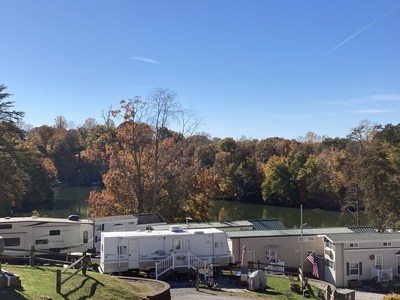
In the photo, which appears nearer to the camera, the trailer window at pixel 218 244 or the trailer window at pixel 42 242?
the trailer window at pixel 218 244

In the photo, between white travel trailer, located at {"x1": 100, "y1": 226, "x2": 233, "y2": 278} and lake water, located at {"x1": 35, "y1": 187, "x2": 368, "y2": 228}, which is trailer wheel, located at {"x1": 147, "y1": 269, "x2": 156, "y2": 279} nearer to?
white travel trailer, located at {"x1": 100, "y1": 226, "x2": 233, "y2": 278}

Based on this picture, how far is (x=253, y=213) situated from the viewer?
76938 mm

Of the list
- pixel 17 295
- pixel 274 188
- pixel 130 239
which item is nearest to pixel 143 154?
pixel 130 239

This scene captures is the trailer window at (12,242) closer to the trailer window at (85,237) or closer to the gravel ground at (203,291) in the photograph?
the trailer window at (85,237)

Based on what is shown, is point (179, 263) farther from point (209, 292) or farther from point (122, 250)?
point (209, 292)

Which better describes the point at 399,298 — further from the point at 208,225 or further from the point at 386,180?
the point at 386,180

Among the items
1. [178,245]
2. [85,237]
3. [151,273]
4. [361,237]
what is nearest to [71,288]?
[151,273]

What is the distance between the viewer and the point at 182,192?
146ft

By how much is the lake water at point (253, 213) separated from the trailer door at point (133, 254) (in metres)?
36.2

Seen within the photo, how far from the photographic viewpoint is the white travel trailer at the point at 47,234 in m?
26.3

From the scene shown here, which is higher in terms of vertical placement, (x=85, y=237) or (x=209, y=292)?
(x=85, y=237)

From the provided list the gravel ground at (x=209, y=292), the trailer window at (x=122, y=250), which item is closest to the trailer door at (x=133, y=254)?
the trailer window at (x=122, y=250)

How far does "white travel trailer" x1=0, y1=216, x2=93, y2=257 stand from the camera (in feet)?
86.4

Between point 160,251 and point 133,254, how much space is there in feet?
4.68
